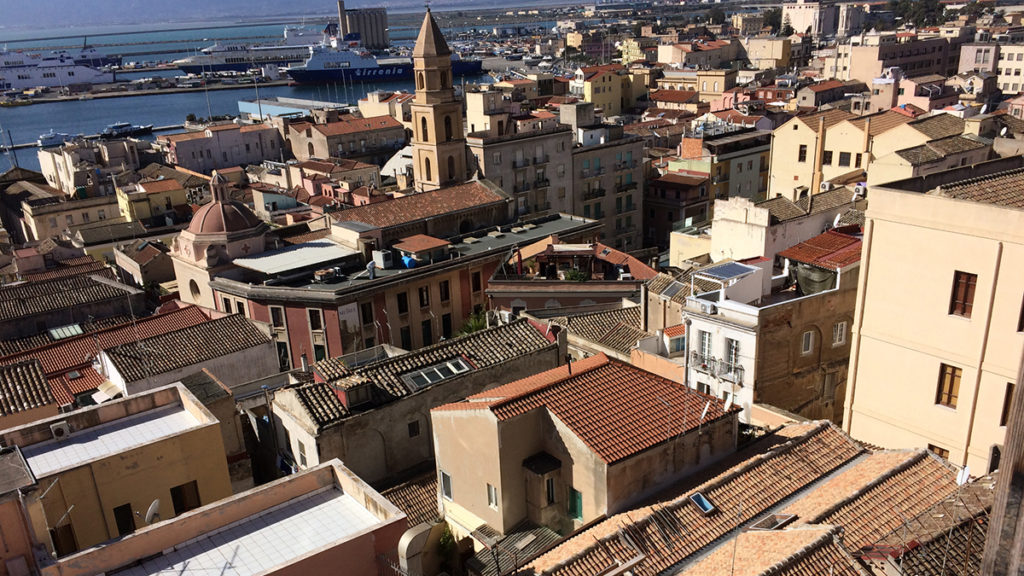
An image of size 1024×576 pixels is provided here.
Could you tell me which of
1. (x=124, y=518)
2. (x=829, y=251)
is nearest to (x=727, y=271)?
(x=829, y=251)

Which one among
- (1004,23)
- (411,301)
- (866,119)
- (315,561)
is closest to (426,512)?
(315,561)

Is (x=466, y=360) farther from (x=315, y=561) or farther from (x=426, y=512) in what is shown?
(x=315, y=561)

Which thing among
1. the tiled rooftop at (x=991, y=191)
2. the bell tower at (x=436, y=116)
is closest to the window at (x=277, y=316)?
the bell tower at (x=436, y=116)

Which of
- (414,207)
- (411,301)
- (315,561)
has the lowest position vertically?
(411,301)

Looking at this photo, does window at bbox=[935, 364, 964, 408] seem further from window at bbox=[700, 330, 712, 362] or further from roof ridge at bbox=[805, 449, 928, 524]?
window at bbox=[700, 330, 712, 362]

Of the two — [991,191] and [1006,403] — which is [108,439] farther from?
[991,191]

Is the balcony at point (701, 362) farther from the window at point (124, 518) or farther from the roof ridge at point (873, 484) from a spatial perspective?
the window at point (124, 518)
